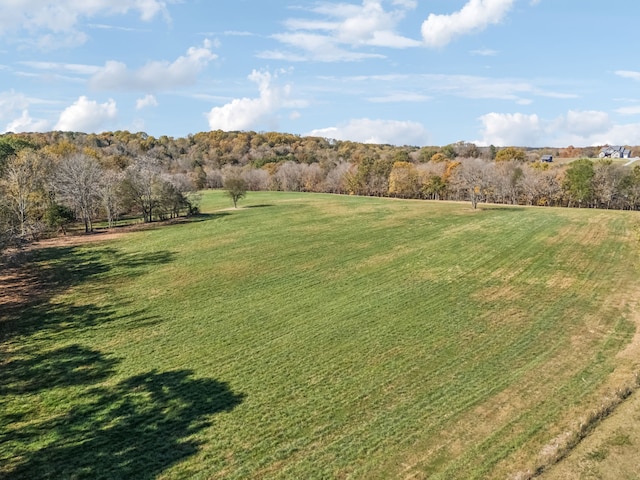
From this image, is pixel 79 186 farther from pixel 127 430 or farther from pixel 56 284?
pixel 127 430

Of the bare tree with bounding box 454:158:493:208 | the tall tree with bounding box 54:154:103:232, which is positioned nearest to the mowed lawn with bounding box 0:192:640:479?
the tall tree with bounding box 54:154:103:232

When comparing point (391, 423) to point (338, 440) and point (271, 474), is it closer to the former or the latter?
point (338, 440)

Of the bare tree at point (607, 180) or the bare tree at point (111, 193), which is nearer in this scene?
the bare tree at point (111, 193)

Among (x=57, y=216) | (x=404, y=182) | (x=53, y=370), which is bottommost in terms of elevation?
(x=53, y=370)

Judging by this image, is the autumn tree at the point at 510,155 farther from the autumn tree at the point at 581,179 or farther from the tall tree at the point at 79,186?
the tall tree at the point at 79,186

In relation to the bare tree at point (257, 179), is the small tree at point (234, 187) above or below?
below

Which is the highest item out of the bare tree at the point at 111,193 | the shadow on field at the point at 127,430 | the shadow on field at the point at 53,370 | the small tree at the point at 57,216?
the bare tree at the point at 111,193

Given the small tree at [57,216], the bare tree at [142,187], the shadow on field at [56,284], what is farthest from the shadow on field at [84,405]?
the bare tree at [142,187]

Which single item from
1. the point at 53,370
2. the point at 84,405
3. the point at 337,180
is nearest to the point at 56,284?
the point at 53,370

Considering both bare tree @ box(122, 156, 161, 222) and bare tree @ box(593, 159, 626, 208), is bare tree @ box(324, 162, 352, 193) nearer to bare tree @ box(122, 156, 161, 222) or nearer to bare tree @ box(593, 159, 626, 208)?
bare tree @ box(593, 159, 626, 208)
